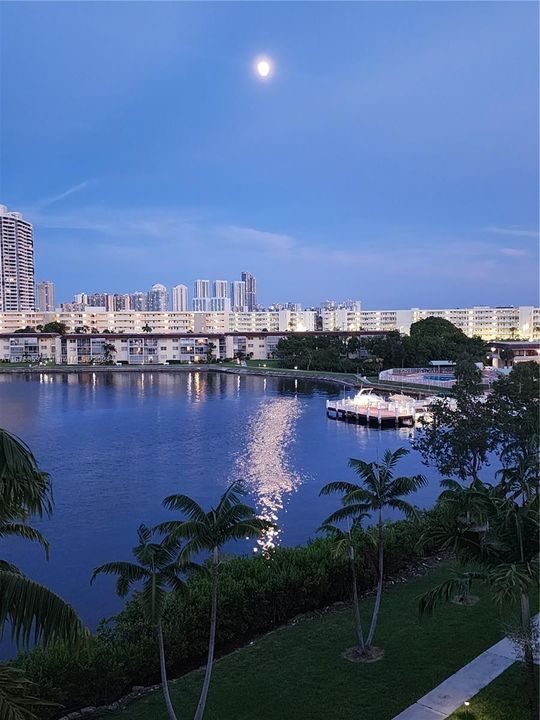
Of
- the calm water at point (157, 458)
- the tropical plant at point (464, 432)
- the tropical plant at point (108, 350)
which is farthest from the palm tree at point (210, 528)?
the tropical plant at point (108, 350)

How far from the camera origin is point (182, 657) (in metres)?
9.51

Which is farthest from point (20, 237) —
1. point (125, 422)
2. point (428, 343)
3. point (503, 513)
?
point (503, 513)

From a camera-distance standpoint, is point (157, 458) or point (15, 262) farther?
point (15, 262)

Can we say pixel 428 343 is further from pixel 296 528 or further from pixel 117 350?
pixel 296 528

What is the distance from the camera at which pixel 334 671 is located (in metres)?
8.80

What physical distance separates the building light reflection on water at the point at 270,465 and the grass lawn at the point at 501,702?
715 centimetres

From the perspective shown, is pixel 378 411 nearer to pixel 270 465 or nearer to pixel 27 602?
pixel 270 465

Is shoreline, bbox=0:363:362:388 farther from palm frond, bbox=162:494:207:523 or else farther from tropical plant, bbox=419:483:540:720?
tropical plant, bbox=419:483:540:720

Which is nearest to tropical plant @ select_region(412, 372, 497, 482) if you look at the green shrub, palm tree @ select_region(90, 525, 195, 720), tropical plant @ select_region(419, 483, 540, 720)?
the green shrub

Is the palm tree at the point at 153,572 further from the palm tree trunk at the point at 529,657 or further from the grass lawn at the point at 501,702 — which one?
the palm tree trunk at the point at 529,657

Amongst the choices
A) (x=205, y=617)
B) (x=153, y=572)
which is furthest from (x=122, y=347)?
(x=153, y=572)

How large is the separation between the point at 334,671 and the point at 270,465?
20.0 metres

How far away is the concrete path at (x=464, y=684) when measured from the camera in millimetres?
7250

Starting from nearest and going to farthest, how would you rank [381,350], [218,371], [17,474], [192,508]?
[17,474], [192,508], [381,350], [218,371]
